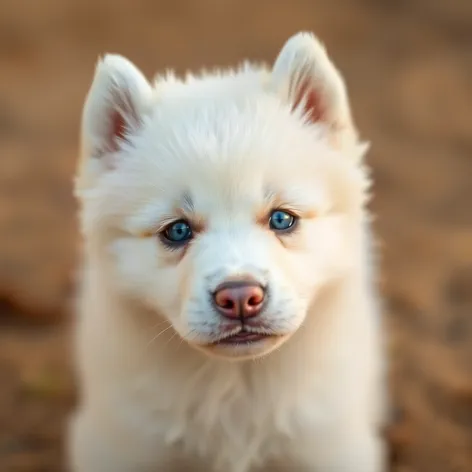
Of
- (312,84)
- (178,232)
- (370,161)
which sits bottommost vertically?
(178,232)

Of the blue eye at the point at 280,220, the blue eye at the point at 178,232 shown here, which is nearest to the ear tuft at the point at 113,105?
the blue eye at the point at 178,232

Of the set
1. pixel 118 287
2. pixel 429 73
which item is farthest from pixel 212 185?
pixel 429 73

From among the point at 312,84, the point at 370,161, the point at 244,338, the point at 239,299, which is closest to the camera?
the point at 239,299

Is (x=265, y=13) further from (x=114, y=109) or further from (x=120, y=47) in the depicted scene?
(x=114, y=109)

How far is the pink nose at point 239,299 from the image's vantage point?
103 inches

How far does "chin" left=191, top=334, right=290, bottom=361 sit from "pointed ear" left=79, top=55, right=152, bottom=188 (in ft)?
2.46

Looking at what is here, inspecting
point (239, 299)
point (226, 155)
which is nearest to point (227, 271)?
point (239, 299)

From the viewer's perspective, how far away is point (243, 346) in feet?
8.95

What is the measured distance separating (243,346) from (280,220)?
41cm

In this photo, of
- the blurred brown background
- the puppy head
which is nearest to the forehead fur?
the puppy head

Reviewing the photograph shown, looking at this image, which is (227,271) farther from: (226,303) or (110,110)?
(110,110)

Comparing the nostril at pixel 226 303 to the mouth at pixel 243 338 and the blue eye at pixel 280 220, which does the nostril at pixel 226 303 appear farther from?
the blue eye at pixel 280 220

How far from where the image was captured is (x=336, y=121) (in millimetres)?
3082

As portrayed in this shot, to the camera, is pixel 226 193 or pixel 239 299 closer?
pixel 239 299
